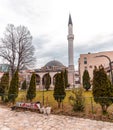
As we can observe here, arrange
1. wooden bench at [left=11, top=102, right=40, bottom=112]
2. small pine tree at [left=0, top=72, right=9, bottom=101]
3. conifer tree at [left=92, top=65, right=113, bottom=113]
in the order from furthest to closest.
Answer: small pine tree at [left=0, top=72, right=9, bottom=101], wooden bench at [left=11, top=102, right=40, bottom=112], conifer tree at [left=92, top=65, right=113, bottom=113]

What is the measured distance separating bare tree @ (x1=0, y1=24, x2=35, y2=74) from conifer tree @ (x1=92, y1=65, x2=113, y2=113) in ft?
52.0

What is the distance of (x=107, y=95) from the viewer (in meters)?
8.59

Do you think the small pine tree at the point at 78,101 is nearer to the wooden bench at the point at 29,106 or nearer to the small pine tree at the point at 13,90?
the wooden bench at the point at 29,106

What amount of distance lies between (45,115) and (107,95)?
3777mm

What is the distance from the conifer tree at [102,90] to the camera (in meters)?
8.38

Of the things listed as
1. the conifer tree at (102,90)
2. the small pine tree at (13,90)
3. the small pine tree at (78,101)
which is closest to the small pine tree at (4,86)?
the small pine tree at (13,90)

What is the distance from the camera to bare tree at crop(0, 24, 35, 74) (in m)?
23.2

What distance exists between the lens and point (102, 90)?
341 inches

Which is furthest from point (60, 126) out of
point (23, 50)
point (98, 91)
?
point (23, 50)

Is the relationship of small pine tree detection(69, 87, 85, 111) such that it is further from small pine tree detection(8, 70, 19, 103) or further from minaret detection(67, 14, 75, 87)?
minaret detection(67, 14, 75, 87)

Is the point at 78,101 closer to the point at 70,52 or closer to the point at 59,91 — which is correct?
the point at 59,91

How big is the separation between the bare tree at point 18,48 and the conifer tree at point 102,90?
15.9 m

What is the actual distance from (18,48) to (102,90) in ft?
57.9

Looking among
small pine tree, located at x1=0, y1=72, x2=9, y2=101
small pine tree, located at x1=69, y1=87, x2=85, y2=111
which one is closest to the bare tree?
small pine tree, located at x1=0, y1=72, x2=9, y2=101
